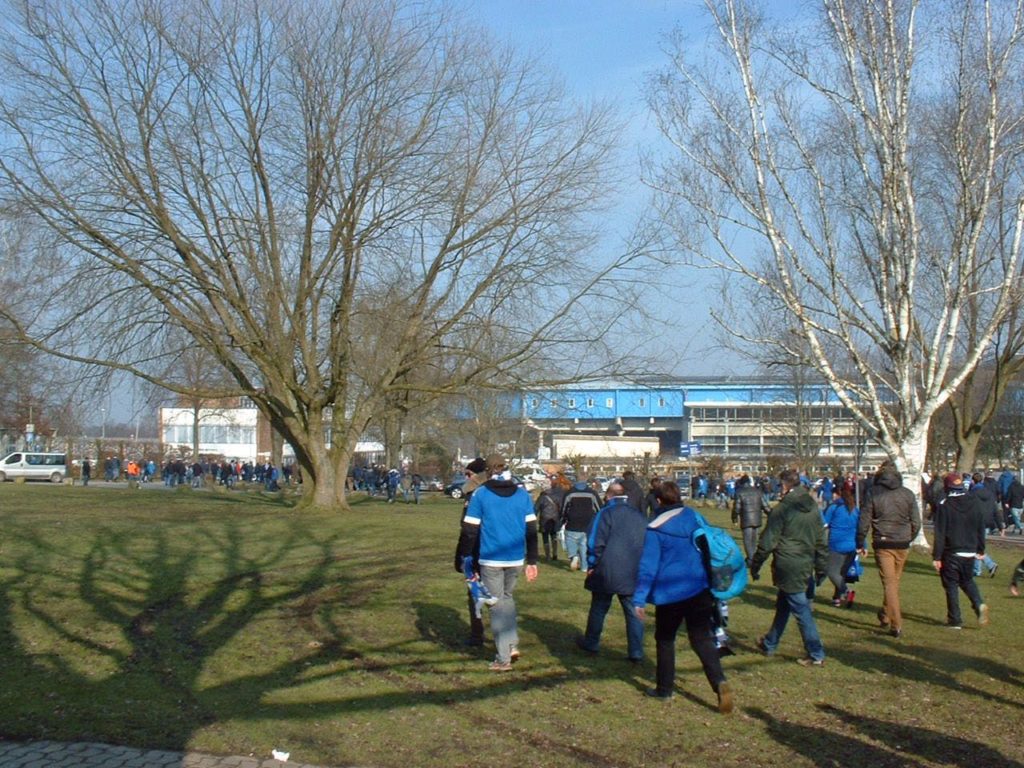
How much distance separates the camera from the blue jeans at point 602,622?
376 inches

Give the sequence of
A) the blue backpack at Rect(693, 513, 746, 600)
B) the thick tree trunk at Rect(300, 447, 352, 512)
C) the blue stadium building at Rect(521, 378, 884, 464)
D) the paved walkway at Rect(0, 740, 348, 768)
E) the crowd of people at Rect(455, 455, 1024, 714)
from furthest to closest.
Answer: the blue stadium building at Rect(521, 378, 884, 464) < the thick tree trunk at Rect(300, 447, 352, 512) < the crowd of people at Rect(455, 455, 1024, 714) < the blue backpack at Rect(693, 513, 746, 600) < the paved walkway at Rect(0, 740, 348, 768)

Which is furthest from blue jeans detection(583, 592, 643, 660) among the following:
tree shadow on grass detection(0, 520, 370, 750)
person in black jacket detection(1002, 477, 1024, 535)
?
person in black jacket detection(1002, 477, 1024, 535)

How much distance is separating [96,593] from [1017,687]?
9343mm

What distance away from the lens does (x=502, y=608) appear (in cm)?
921

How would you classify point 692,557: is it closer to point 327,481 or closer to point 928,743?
point 928,743

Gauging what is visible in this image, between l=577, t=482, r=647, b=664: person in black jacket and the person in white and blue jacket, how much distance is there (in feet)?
2.00

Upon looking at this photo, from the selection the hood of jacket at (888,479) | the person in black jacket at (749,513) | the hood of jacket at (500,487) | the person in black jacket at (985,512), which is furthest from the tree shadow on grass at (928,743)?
the person in black jacket at (749,513)

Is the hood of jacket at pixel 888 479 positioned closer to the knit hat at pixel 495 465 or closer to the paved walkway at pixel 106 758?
the knit hat at pixel 495 465

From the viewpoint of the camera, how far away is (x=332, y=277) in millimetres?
28609

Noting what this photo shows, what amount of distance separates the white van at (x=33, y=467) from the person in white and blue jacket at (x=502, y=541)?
182ft

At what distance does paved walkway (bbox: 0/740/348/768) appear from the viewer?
6.34m

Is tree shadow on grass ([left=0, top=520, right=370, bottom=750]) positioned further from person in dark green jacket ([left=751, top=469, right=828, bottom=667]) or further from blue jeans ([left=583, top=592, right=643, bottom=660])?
person in dark green jacket ([left=751, top=469, right=828, bottom=667])

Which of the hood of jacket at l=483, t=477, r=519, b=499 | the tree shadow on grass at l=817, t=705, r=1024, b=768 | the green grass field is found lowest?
the tree shadow on grass at l=817, t=705, r=1024, b=768

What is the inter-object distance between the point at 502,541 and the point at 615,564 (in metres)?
1.06
